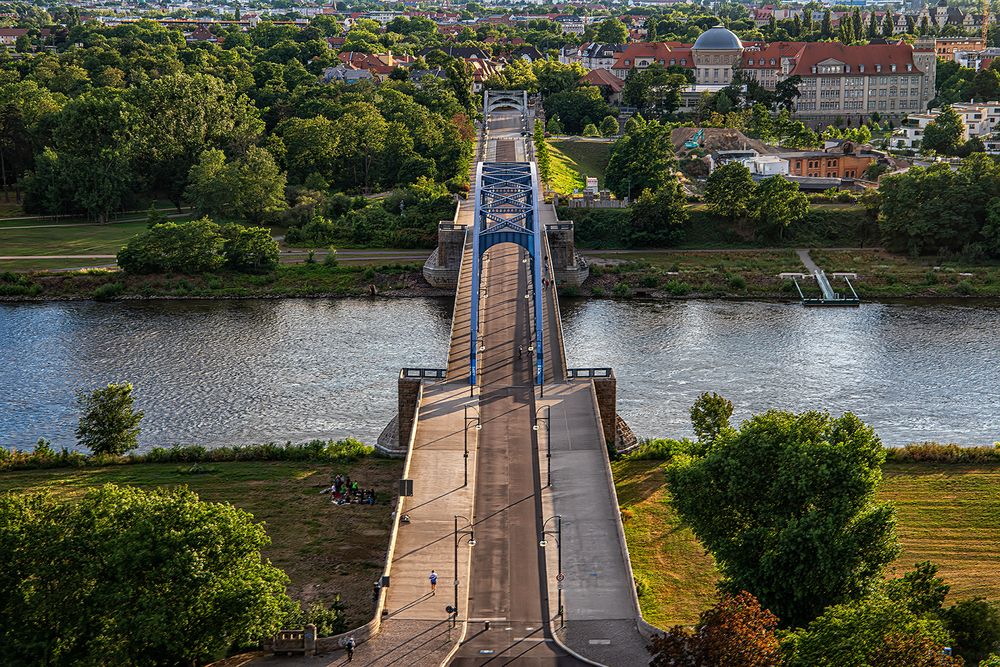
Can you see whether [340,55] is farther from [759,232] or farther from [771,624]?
[771,624]

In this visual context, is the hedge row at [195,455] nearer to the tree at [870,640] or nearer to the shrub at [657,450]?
the shrub at [657,450]

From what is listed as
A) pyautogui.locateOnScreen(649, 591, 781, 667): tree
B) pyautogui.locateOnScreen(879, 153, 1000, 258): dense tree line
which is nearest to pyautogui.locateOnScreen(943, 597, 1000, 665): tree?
pyautogui.locateOnScreen(649, 591, 781, 667): tree

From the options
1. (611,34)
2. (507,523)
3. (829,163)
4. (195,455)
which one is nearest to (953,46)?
(611,34)

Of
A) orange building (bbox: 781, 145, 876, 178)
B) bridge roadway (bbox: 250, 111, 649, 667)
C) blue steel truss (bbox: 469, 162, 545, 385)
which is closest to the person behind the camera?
bridge roadway (bbox: 250, 111, 649, 667)

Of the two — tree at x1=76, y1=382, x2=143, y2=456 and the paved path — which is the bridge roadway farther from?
tree at x1=76, y1=382, x2=143, y2=456

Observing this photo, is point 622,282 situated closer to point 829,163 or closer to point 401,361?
point 401,361

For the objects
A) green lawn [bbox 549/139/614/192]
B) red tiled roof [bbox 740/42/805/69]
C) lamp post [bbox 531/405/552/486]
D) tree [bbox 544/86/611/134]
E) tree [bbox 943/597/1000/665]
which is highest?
red tiled roof [bbox 740/42/805/69]

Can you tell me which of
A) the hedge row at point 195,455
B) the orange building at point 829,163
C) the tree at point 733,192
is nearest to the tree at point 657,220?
the tree at point 733,192

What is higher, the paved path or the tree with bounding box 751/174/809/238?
the tree with bounding box 751/174/809/238
